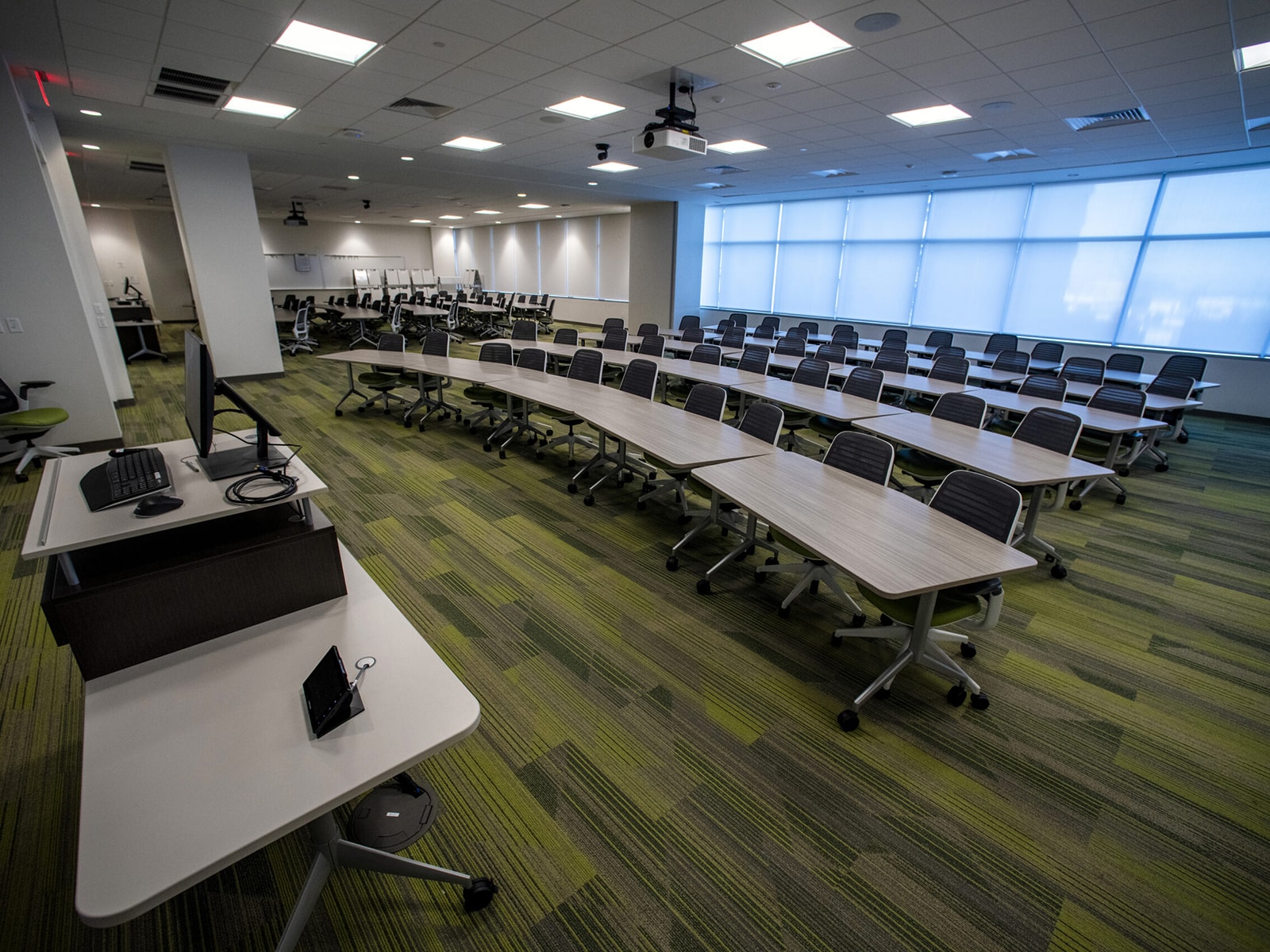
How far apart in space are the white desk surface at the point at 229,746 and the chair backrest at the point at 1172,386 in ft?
26.4

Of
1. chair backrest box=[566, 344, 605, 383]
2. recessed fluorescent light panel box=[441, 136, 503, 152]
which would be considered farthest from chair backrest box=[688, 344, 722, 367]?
recessed fluorescent light panel box=[441, 136, 503, 152]

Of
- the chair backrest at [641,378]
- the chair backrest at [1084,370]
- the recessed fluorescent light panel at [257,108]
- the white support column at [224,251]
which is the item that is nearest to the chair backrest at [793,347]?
the chair backrest at [1084,370]

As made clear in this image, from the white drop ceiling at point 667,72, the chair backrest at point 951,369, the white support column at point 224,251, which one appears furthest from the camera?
the white support column at point 224,251

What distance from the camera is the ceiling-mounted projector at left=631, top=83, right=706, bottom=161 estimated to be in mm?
4828

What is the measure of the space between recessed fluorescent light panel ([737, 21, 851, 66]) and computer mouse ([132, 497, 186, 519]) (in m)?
4.39

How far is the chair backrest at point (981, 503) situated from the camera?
2484 mm

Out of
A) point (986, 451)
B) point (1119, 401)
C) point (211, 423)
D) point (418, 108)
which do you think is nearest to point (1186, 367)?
point (1119, 401)

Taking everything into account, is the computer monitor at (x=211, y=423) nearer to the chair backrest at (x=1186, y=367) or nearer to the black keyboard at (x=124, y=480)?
the black keyboard at (x=124, y=480)

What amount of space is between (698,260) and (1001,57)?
369 inches

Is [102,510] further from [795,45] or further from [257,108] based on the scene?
[257,108]

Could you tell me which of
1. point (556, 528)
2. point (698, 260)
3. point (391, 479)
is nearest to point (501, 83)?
point (391, 479)

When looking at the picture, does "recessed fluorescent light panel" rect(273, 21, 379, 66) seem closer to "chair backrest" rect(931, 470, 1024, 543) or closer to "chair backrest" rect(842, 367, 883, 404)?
"chair backrest" rect(842, 367, 883, 404)

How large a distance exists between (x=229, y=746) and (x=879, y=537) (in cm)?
237

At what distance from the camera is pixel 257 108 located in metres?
5.66
